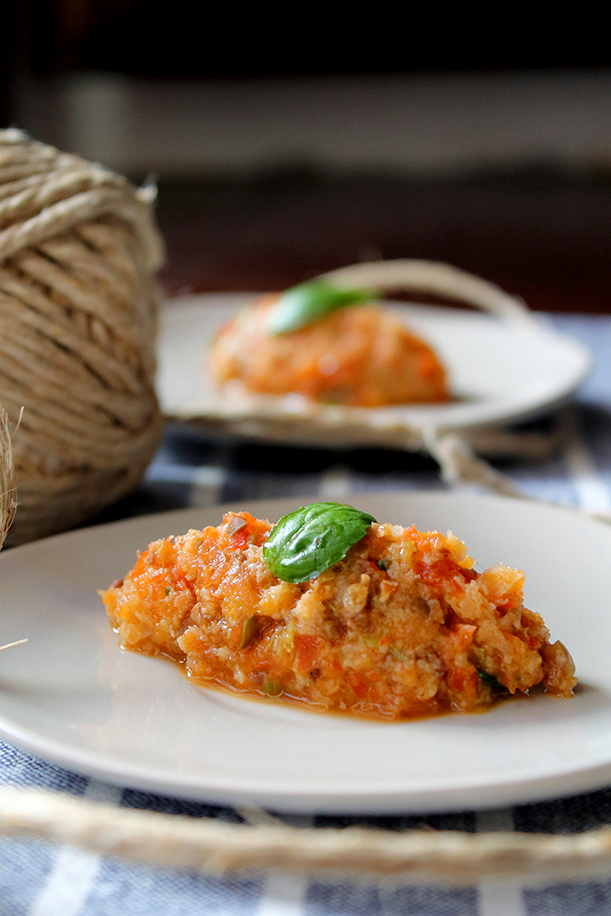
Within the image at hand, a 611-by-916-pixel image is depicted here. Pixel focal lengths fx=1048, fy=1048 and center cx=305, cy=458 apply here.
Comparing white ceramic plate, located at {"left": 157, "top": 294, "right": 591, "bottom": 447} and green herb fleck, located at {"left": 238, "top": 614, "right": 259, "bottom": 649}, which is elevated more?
green herb fleck, located at {"left": 238, "top": 614, "right": 259, "bottom": 649}

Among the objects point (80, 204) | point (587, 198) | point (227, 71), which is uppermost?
point (80, 204)

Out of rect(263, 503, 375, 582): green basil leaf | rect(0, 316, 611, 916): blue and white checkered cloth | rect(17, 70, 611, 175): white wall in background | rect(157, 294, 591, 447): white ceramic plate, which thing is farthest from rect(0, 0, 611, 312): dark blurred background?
rect(0, 316, 611, 916): blue and white checkered cloth

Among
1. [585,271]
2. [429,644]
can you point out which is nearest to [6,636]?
[429,644]

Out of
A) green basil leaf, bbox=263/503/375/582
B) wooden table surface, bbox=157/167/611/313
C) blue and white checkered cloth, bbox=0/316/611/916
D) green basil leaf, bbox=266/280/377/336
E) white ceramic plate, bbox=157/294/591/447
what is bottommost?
wooden table surface, bbox=157/167/611/313

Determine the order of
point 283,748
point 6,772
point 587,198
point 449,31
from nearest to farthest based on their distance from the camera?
point 283,748
point 6,772
point 587,198
point 449,31

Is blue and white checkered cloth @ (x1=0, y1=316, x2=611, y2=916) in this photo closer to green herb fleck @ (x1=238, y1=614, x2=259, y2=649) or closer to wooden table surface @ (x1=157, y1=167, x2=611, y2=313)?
green herb fleck @ (x1=238, y1=614, x2=259, y2=649)

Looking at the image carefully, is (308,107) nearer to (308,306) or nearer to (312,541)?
(308,306)

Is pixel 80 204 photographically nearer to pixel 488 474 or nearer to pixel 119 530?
pixel 119 530

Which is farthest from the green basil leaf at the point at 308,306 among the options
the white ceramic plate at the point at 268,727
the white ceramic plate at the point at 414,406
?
the white ceramic plate at the point at 268,727
